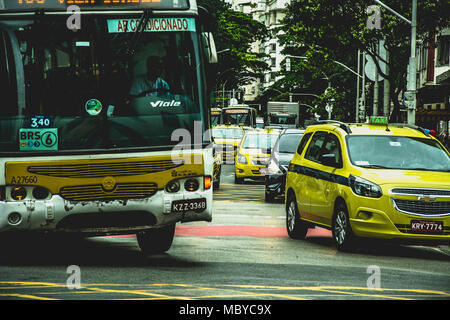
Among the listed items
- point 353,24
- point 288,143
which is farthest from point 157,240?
point 353,24

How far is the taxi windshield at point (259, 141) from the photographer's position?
2806 centimetres

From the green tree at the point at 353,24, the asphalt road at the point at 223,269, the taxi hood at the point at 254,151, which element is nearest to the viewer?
the asphalt road at the point at 223,269

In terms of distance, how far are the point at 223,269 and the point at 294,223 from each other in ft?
13.7

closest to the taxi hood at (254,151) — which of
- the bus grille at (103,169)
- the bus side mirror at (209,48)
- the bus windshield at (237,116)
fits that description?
the bus side mirror at (209,48)

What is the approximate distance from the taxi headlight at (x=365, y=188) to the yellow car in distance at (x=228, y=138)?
23.3m

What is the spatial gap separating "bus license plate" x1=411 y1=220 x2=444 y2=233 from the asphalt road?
431mm

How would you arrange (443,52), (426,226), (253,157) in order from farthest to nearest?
1. (443,52)
2. (253,157)
3. (426,226)

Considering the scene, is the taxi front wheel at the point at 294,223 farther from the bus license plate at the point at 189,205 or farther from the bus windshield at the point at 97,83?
the bus windshield at the point at 97,83

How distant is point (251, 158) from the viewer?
2794cm

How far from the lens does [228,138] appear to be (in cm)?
3584

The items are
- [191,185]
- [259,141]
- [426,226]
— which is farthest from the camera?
[259,141]

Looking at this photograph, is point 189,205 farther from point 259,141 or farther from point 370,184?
point 259,141

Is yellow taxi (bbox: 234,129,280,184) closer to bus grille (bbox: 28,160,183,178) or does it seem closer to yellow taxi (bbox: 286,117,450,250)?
yellow taxi (bbox: 286,117,450,250)
